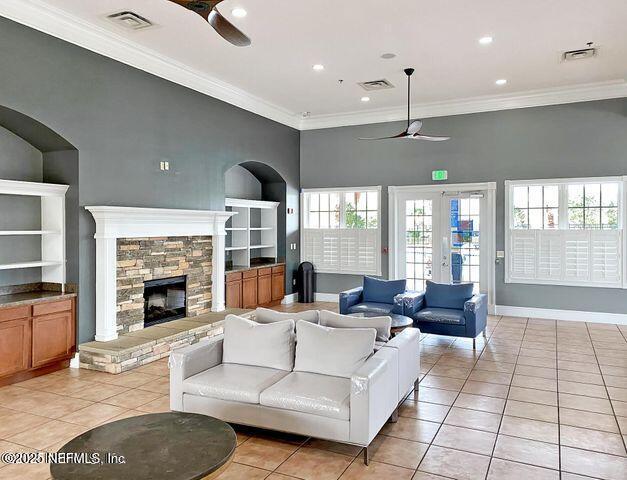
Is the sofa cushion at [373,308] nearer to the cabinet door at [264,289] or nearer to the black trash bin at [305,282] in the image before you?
the cabinet door at [264,289]

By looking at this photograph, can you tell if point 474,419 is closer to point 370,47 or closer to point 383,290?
point 383,290

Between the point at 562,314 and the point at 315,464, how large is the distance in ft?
21.4

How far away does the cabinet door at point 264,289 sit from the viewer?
8.91 meters

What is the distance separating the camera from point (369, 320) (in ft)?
14.0

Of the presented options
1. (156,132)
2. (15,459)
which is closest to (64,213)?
(156,132)

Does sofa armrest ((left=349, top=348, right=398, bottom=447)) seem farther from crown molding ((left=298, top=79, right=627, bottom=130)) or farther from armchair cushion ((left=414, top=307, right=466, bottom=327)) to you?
crown molding ((left=298, top=79, right=627, bottom=130))

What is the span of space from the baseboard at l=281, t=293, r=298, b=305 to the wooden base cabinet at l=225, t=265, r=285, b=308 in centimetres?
12

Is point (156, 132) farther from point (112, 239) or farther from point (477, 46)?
point (477, 46)

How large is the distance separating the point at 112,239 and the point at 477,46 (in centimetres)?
517

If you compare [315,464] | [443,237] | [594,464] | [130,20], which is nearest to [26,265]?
[130,20]

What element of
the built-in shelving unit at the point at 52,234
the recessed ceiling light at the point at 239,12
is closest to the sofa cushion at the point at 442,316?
the recessed ceiling light at the point at 239,12

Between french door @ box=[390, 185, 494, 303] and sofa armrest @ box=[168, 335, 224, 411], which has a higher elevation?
french door @ box=[390, 185, 494, 303]

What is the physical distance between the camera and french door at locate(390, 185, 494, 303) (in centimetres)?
877

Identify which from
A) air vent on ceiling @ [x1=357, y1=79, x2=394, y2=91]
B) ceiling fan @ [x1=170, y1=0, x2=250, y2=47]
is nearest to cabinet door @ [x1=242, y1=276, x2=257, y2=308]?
air vent on ceiling @ [x1=357, y1=79, x2=394, y2=91]
